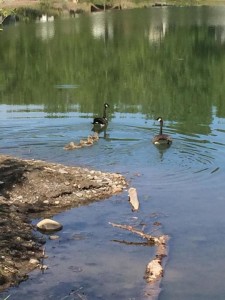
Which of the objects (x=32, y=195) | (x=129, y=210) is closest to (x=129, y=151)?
(x=129, y=210)

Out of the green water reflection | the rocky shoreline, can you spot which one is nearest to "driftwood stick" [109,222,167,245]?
the rocky shoreline

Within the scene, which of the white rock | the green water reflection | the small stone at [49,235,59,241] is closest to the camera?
the white rock

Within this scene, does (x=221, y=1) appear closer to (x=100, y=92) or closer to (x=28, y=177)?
(x=100, y=92)

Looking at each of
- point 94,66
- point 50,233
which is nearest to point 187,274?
point 50,233

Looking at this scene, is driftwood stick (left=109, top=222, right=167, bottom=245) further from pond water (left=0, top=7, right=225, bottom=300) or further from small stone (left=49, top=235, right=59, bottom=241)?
small stone (left=49, top=235, right=59, bottom=241)

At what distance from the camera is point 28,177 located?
20375 mm

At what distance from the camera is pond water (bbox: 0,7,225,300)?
1431 centimetres

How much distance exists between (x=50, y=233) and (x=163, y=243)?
3534 millimetres

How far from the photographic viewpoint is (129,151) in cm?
2655

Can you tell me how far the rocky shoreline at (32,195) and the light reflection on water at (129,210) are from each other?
490 millimetres

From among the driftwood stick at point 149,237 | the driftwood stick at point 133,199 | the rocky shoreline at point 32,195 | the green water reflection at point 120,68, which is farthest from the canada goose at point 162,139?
the driftwood stick at point 149,237

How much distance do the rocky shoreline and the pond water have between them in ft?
1.63

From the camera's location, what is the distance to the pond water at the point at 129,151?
14.3 m

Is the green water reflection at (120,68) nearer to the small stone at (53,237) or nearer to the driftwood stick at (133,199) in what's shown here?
the driftwood stick at (133,199)
